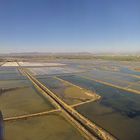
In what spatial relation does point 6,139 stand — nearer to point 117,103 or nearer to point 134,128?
point 134,128

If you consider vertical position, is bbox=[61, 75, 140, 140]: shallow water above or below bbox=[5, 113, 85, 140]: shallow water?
below

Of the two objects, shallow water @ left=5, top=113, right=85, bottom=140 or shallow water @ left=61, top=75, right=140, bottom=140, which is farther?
shallow water @ left=61, top=75, right=140, bottom=140

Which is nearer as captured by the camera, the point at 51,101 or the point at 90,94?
the point at 51,101

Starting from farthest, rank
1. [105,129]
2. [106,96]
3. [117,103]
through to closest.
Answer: [106,96] < [117,103] < [105,129]

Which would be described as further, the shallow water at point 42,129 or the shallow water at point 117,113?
the shallow water at point 117,113

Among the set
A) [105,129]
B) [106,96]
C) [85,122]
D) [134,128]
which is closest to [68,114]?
[85,122]

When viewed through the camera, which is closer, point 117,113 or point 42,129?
point 42,129

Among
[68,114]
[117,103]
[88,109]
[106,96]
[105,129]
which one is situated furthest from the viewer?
[106,96]

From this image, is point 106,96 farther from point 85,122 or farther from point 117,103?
point 85,122

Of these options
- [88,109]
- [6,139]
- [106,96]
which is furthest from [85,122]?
[106,96]

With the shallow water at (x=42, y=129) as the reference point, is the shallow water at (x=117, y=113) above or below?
below
